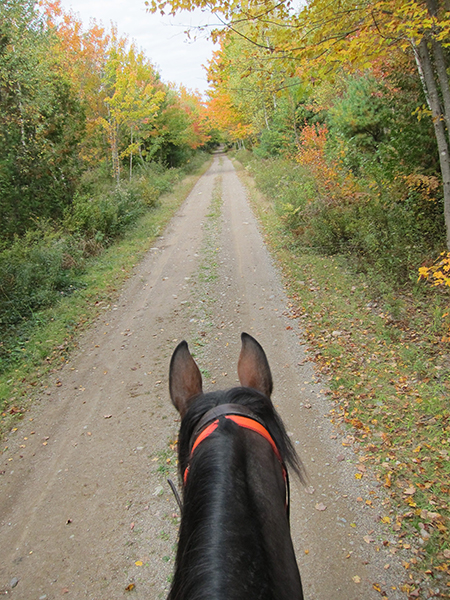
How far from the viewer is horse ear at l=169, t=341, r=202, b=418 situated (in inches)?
76.2

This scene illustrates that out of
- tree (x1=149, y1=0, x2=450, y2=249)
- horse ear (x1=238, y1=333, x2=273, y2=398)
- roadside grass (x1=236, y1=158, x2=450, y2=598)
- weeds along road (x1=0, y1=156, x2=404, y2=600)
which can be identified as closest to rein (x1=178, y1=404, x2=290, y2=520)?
horse ear (x1=238, y1=333, x2=273, y2=398)

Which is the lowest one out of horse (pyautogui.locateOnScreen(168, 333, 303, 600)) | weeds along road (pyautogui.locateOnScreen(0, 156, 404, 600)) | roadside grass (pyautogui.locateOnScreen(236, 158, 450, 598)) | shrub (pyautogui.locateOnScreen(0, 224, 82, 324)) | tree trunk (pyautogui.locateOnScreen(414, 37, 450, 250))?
weeds along road (pyautogui.locateOnScreen(0, 156, 404, 600))

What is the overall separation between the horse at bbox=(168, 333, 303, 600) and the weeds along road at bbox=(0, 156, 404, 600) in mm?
1750

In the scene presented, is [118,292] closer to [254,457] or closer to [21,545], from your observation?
[21,545]

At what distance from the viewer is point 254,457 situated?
1478mm

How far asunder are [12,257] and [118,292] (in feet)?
8.05

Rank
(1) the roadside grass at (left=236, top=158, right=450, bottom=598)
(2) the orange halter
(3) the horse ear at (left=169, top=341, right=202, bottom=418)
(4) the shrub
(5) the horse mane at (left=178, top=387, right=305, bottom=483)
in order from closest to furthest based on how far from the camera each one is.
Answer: (2) the orange halter → (5) the horse mane at (left=178, top=387, right=305, bottom=483) → (3) the horse ear at (left=169, top=341, right=202, bottom=418) → (1) the roadside grass at (left=236, top=158, right=450, bottom=598) → (4) the shrub

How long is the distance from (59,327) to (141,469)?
4.26 meters

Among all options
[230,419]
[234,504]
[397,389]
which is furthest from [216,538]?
[397,389]

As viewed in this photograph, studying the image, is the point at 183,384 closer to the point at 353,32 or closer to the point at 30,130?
the point at 353,32

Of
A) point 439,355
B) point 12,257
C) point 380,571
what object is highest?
point 12,257

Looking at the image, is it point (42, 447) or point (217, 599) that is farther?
point (42, 447)

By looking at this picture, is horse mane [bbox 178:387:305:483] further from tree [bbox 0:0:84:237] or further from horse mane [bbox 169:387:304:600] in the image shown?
tree [bbox 0:0:84:237]

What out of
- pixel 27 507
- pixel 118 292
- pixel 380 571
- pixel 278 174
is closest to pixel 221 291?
pixel 118 292
